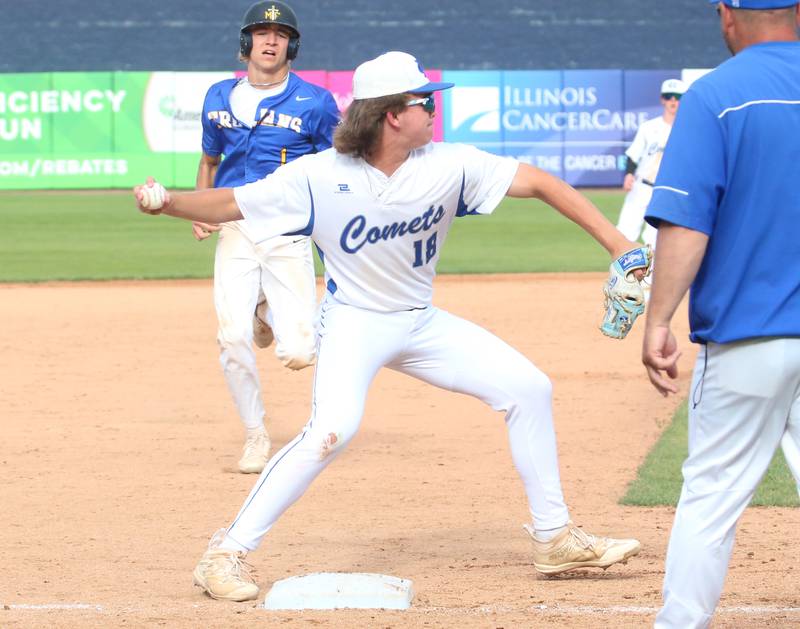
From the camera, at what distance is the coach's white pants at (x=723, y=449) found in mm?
3885

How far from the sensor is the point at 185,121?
3103 centimetres

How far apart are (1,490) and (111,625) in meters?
2.72

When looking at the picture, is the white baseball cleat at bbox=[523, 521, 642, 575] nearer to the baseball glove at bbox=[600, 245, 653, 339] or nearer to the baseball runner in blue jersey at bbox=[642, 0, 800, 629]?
the baseball glove at bbox=[600, 245, 653, 339]

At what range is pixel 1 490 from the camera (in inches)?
286

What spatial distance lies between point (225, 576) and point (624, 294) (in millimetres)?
1763

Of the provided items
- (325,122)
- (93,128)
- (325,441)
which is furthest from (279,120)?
(93,128)

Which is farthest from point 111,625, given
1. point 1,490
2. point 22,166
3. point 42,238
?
point 22,166

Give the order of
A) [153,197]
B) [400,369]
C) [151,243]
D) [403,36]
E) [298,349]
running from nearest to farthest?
1. [153,197]
2. [400,369]
3. [298,349]
4. [151,243]
5. [403,36]

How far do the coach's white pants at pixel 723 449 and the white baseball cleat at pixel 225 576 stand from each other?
1738 millimetres

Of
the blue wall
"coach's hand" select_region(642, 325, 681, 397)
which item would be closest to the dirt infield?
"coach's hand" select_region(642, 325, 681, 397)

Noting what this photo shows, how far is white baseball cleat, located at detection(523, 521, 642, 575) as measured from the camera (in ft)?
17.7

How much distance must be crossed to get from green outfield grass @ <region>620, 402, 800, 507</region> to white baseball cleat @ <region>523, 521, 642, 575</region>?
56.1 inches

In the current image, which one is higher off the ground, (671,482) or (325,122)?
(325,122)

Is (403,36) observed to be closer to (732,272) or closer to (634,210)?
(634,210)
